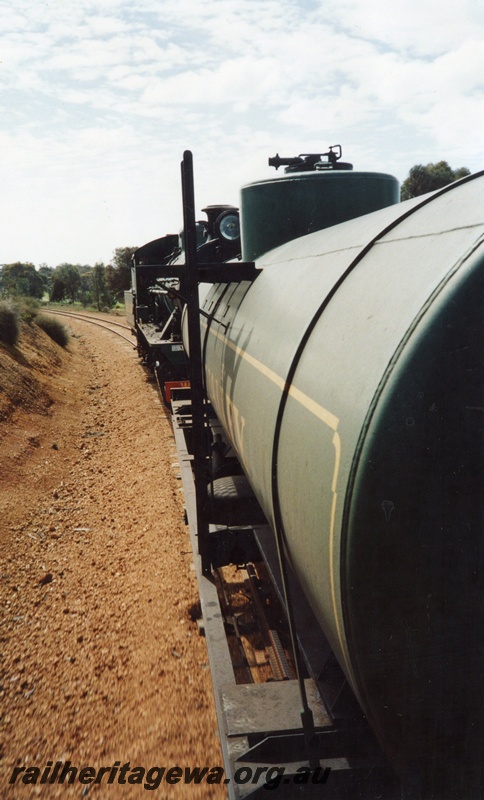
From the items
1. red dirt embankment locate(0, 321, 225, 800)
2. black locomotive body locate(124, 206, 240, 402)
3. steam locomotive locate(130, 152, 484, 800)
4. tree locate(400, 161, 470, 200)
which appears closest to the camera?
steam locomotive locate(130, 152, 484, 800)

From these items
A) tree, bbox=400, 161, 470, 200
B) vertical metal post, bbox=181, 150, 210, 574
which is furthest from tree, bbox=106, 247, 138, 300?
vertical metal post, bbox=181, 150, 210, 574

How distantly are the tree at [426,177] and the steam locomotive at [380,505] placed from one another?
38547 millimetres

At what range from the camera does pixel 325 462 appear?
213cm

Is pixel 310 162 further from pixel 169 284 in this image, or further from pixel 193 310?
pixel 169 284

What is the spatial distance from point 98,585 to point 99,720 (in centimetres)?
205

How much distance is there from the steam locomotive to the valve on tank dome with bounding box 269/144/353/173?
3.34 meters

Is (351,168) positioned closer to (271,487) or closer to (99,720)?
(271,487)

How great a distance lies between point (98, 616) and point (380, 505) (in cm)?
475

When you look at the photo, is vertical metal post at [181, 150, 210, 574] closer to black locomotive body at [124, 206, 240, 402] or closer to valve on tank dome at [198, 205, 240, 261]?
black locomotive body at [124, 206, 240, 402]

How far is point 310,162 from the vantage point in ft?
21.0

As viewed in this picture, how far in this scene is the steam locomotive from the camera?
71.9 inches

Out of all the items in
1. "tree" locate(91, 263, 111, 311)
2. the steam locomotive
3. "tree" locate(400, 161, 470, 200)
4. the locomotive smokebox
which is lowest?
the steam locomotive

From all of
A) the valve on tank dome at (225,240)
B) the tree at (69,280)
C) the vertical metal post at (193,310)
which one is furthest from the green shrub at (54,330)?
the tree at (69,280)

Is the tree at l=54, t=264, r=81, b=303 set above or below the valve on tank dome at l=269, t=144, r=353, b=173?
above
